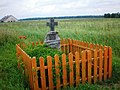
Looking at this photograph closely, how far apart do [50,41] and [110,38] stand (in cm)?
641

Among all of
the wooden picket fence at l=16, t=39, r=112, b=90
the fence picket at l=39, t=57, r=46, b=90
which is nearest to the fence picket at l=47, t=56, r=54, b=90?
the wooden picket fence at l=16, t=39, r=112, b=90

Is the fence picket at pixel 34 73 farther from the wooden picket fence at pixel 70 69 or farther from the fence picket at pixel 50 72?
the fence picket at pixel 50 72

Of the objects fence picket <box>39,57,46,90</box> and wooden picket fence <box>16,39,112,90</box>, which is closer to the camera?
fence picket <box>39,57,46,90</box>

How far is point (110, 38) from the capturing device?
1258 centimetres

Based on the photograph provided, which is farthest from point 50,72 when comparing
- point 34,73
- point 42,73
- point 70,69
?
point 70,69

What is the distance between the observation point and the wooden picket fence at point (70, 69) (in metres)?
5.13

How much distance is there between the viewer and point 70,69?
17.9 ft

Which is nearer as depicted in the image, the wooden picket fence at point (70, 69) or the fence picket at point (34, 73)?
the fence picket at point (34, 73)

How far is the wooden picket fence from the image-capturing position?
513 centimetres

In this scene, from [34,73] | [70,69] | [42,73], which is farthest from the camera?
[70,69]

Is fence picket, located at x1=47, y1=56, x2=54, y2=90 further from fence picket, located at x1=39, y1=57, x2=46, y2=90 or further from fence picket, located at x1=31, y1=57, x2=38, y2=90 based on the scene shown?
fence picket, located at x1=31, y1=57, x2=38, y2=90

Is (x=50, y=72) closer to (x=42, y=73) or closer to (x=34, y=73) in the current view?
(x=42, y=73)

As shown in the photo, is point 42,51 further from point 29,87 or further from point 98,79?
point 98,79

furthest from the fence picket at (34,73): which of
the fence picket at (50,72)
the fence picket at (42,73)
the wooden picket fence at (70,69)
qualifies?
the fence picket at (50,72)
